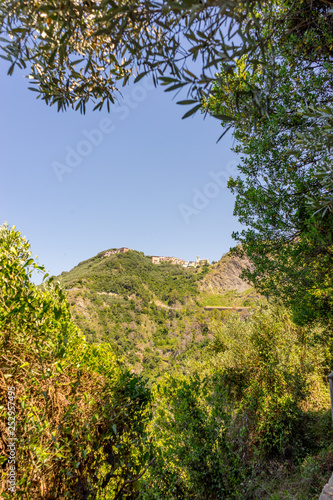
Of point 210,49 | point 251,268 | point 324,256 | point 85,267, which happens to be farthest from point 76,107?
point 85,267

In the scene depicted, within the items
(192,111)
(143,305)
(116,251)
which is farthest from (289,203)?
(116,251)

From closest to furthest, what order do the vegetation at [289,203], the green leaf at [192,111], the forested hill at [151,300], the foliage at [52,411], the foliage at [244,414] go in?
the green leaf at [192,111], the foliage at [52,411], the vegetation at [289,203], the foliage at [244,414], the forested hill at [151,300]

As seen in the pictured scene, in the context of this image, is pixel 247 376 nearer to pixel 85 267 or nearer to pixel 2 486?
pixel 2 486

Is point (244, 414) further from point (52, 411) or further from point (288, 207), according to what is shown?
point (52, 411)

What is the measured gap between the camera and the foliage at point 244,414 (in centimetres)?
483

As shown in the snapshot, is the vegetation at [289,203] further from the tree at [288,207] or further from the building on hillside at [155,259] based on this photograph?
the building on hillside at [155,259]

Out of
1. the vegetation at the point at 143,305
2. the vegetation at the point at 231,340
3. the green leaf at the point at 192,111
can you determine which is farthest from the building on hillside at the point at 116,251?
the green leaf at the point at 192,111

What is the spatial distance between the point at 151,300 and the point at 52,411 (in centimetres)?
8297

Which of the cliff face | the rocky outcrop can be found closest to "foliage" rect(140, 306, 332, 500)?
the rocky outcrop

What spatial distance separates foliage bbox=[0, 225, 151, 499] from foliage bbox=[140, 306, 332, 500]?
3.51 feet

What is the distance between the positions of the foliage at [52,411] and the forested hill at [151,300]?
158ft

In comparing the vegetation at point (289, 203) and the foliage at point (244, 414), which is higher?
the vegetation at point (289, 203)

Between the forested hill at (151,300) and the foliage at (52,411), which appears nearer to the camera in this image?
the foliage at (52,411)

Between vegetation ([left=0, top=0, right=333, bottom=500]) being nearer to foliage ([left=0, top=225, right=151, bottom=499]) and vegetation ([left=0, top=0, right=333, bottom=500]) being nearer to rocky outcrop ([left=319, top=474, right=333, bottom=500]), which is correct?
foliage ([left=0, top=225, right=151, bottom=499])
